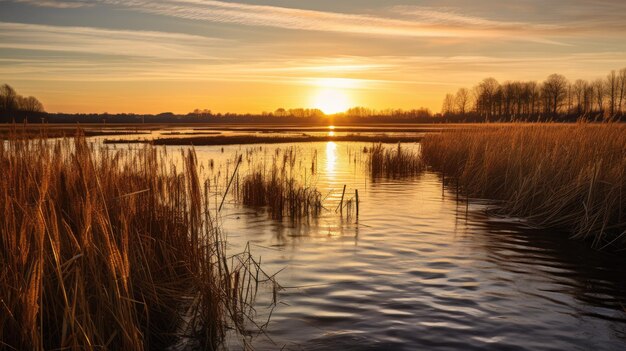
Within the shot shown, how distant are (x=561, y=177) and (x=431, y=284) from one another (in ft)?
Answer: 23.9

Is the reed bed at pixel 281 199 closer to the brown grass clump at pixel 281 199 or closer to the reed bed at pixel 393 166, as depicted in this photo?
the brown grass clump at pixel 281 199

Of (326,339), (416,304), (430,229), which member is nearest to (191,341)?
(326,339)

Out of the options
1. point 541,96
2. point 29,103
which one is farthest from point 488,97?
point 29,103

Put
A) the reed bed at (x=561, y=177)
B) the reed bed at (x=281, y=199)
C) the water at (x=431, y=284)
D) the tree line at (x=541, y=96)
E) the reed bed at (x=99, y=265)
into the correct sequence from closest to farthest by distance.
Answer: the reed bed at (x=99, y=265), the water at (x=431, y=284), the reed bed at (x=561, y=177), the reed bed at (x=281, y=199), the tree line at (x=541, y=96)

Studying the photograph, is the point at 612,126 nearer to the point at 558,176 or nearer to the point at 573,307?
the point at 558,176

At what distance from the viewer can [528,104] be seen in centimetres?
13862

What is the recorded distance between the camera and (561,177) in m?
13.6

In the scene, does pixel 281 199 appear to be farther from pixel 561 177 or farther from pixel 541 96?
pixel 541 96

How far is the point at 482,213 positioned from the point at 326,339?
10.1 meters

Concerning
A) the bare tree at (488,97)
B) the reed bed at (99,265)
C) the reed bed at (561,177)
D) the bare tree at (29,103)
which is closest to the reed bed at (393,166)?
the reed bed at (561,177)

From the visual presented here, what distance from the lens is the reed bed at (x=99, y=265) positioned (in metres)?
4.70

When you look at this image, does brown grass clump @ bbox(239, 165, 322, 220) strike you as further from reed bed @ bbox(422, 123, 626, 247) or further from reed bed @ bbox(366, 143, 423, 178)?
reed bed @ bbox(366, 143, 423, 178)

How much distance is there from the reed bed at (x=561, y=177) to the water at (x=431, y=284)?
767mm

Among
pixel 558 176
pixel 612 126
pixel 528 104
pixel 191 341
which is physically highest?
pixel 528 104
